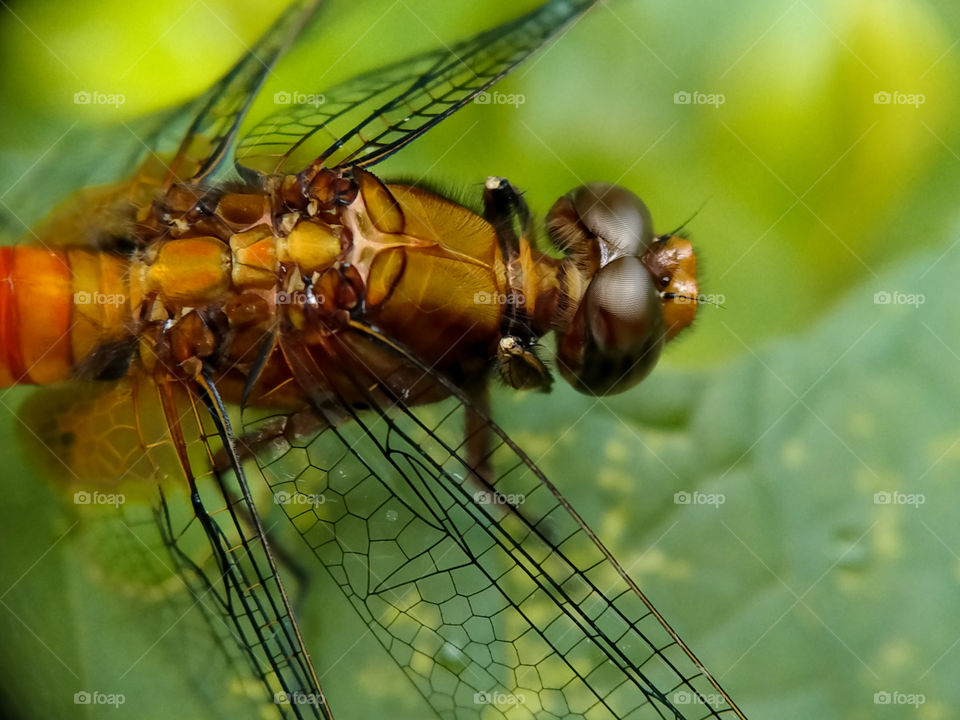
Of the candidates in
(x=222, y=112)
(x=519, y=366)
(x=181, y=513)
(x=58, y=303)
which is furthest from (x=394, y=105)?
(x=181, y=513)

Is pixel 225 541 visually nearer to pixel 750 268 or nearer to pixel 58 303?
pixel 58 303

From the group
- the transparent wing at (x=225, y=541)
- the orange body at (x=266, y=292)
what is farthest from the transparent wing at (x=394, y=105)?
the transparent wing at (x=225, y=541)

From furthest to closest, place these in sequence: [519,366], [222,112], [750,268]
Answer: [750,268]
[222,112]
[519,366]

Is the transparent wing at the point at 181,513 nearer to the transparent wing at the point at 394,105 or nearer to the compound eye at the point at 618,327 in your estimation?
the transparent wing at the point at 394,105

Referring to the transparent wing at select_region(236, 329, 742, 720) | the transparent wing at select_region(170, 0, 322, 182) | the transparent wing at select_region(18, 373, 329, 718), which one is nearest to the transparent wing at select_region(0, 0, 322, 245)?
the transparent wing at select_region(170, 0, 322, 182)

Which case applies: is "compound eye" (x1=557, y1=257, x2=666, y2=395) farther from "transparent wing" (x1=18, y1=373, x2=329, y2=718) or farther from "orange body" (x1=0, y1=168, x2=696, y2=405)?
"transparent wing" (x1=18, y1=373, x2=329, y2=718)

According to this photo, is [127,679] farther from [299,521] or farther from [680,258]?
[680,258]
